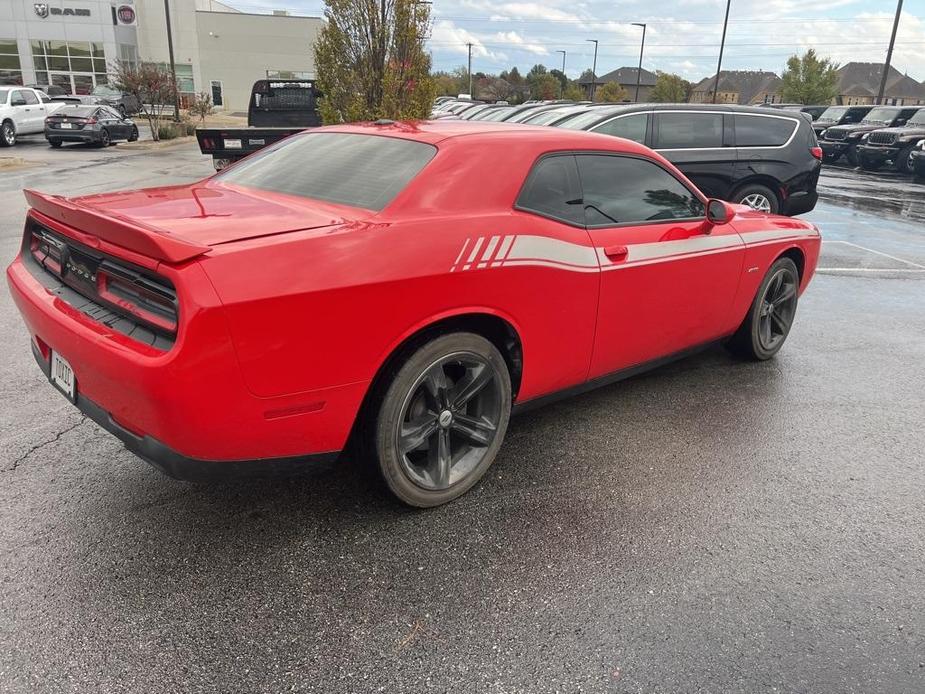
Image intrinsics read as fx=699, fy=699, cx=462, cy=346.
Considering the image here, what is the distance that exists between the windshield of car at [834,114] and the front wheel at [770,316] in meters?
26.4

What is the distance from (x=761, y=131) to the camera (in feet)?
30.0

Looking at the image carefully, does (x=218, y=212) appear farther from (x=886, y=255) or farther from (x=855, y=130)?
(x=855, y=130)

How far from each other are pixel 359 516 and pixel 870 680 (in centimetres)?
188

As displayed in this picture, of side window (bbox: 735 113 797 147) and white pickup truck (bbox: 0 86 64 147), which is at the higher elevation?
side window (bbox: 735 113 797 147)

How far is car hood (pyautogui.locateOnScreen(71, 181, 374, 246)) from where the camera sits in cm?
242

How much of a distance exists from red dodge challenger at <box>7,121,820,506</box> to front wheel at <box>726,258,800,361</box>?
754mm

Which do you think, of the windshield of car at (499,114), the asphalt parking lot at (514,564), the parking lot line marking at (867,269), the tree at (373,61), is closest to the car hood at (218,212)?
the asphalt parking lot at (514,564)

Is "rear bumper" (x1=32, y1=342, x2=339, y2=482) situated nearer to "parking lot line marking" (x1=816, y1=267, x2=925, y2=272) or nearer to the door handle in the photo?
the door handle

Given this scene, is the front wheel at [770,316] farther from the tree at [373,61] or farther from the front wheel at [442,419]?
the tree at [373,61]

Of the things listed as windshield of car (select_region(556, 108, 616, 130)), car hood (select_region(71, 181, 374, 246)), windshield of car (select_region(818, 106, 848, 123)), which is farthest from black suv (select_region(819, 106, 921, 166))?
car hood (select_region(71, 181, 374, 246))

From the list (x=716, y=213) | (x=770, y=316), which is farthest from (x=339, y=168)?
(x=770, y=316)

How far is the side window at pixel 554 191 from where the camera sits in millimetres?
3162

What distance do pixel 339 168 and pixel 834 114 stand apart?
2990cm

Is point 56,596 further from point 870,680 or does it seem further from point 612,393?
point 612,393
